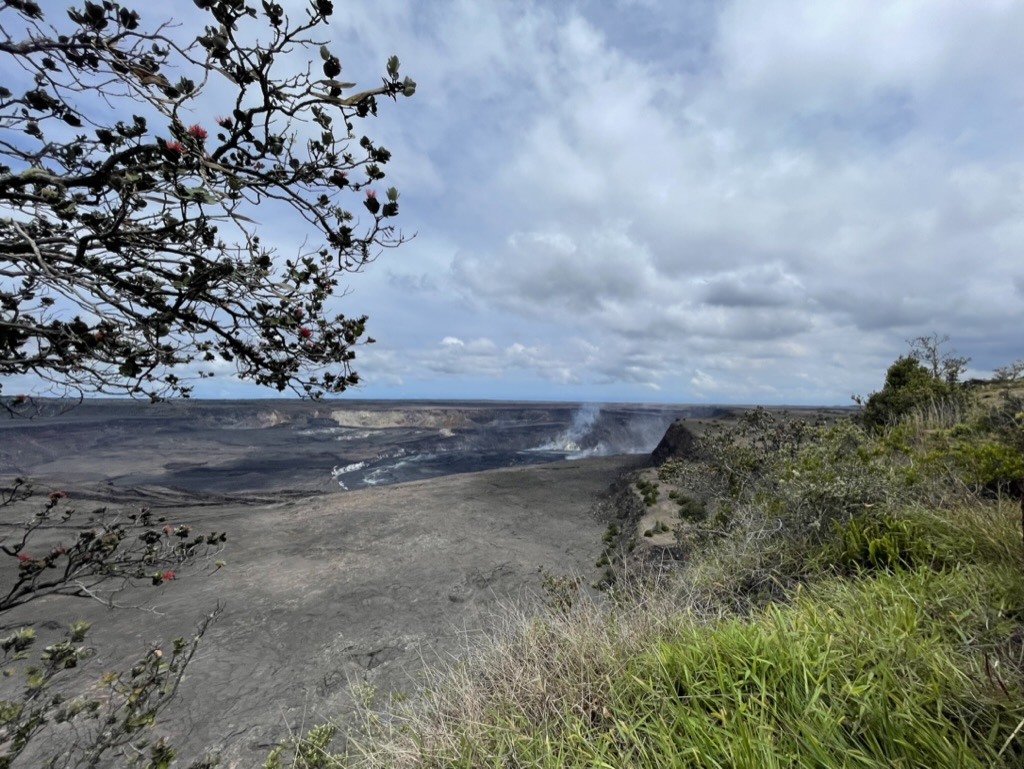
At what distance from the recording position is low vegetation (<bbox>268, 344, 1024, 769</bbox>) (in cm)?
249

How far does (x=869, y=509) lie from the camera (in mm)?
5449

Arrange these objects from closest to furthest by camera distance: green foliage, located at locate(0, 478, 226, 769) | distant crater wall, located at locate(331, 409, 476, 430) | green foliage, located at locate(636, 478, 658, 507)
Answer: green foliage, located at locate(0, 478, 226, 769), green foliage, located at locate(636, 478, 658, 507), distant crater wall, located at locate(331, 409, 476, 430)

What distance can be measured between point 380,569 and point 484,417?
67288mm

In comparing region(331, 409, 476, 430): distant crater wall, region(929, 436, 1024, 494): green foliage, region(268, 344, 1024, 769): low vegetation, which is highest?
region(929, 436, 1024, 494): green foliage

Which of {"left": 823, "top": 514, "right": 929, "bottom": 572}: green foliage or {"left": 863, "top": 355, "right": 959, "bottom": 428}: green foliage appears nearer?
{"left": 823, "top": 514, "right": 929, "bottom": 572}: green foliage

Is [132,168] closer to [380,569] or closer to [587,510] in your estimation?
[380,569]

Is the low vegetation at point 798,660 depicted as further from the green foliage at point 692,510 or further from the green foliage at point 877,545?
the green foliage at point 692,510

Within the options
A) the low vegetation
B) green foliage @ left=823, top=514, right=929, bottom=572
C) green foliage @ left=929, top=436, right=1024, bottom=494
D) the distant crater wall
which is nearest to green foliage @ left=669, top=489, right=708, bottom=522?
the low vegetation

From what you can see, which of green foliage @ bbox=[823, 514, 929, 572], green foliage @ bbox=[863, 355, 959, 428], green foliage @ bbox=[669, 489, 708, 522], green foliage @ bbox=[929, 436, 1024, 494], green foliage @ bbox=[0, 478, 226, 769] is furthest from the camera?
green foliage @ bbox=[863, 355, 959, 428]

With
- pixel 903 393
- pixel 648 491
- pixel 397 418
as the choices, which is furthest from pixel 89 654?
pixel 397 418

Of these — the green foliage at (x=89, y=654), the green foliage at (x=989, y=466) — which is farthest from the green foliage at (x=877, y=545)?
the green foliage at (x=89, y=654)

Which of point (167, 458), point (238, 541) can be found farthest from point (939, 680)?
point (167, 458)

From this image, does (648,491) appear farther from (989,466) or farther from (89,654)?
(89,654)

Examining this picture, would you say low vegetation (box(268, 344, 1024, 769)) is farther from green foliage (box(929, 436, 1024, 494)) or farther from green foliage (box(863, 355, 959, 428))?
green foliage (box(863, 355, 959, 428))
